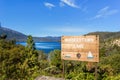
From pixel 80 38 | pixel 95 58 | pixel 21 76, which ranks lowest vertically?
pixel 21 76

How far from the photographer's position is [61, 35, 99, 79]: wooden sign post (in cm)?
915

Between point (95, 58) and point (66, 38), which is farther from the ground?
point (66, 38)

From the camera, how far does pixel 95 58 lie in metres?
9.13

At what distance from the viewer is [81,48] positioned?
9.73m

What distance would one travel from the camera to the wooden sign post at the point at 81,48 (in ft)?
30.0

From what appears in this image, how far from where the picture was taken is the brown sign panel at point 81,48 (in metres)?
9.15

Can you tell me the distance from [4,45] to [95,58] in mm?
9821

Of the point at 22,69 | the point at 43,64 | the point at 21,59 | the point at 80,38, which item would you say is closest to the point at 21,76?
the point at 22,69

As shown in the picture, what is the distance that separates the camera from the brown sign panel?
30.0ft

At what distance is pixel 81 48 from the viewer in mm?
9727

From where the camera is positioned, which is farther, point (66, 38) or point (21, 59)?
point (21, 59)

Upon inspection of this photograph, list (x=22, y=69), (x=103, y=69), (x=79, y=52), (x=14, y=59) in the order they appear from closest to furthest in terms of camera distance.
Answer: (x=79, y=52)
(x=103, y=69)
(x=22, y=69)
(x=14, y=59)

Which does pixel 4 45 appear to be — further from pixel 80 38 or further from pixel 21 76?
pixel 80 38

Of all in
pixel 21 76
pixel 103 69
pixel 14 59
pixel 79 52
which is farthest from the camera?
pixel 14 59
